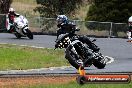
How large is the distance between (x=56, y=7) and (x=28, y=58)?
1975cm

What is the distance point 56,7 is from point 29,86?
28.5m

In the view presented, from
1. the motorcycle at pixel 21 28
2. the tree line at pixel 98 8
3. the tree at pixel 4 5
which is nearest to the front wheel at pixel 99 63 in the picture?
the motorcycle at pixel 21 28

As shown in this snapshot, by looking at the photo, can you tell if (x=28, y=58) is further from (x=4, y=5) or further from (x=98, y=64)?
(x=4, y=5)

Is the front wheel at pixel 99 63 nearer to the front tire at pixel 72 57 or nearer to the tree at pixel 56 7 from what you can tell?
the front tire at pixel 72 57

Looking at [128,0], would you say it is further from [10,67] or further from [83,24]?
[10,67]

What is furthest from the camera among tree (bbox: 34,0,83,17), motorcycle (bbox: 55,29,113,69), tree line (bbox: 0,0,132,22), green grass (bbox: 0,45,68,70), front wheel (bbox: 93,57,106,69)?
tree (bbox: 34,0,83,17)

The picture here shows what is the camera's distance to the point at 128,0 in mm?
42438

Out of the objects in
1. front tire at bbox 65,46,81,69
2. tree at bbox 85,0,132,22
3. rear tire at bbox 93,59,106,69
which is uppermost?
front tire at bbox 65,46,81,69

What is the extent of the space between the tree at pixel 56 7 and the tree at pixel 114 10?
2005 mm

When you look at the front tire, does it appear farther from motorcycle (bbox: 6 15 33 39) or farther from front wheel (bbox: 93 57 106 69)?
motorcycle (bbox: 6 15 33 39)

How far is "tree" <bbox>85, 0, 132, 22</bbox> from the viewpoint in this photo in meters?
41.9

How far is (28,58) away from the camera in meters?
23.0

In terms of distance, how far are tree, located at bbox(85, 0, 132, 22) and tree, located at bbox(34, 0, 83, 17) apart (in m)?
2.01

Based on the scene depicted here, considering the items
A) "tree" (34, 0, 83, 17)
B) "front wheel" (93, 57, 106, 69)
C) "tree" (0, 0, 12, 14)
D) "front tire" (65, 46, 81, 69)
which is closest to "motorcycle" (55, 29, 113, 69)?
"front tire" (65, 46, 81, 69)
